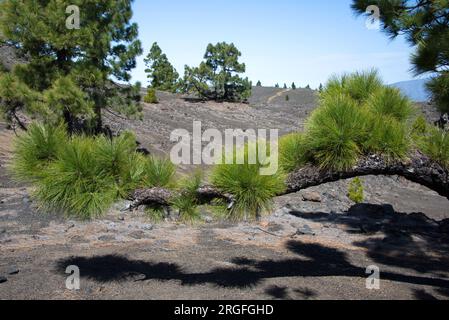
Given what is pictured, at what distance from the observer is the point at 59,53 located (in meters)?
11.9

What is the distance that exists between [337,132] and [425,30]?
72.5 inches

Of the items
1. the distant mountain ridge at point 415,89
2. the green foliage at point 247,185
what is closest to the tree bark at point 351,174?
the green foliage at point 247,185

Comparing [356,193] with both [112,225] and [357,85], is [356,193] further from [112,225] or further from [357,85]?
[357,85]

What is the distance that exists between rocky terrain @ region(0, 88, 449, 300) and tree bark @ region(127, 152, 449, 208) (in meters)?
0.45

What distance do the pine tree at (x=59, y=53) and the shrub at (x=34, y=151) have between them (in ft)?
27.1

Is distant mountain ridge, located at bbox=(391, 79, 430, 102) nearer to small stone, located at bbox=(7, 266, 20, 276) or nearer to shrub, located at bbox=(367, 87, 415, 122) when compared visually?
shrub, located at bbox=(367, 87, 415, 122)

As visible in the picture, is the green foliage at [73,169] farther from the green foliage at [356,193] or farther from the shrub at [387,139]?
the green foliage at [356,193]

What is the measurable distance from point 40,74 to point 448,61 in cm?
1064

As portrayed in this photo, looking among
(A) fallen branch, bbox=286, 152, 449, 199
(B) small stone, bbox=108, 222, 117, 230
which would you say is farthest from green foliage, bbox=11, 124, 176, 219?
(B) small stone, bbox=108, 222, 117, 230

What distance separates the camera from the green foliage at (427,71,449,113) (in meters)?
4.03

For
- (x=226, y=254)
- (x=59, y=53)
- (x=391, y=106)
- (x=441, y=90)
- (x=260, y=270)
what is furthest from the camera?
(x=59, y=53)

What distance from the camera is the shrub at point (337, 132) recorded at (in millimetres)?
3236

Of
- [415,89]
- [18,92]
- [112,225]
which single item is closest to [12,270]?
[112,225]

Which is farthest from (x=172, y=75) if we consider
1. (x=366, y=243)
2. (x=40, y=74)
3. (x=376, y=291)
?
(x=376, y=291)
